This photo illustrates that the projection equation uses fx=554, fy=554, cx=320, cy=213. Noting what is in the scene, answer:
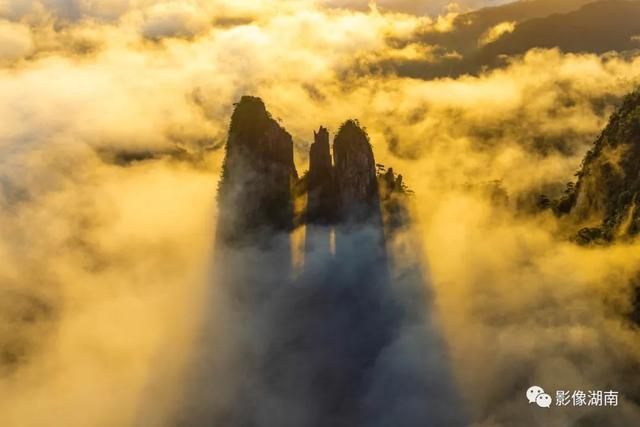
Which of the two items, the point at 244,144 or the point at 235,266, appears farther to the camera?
the point at 235,266

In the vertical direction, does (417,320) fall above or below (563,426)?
above

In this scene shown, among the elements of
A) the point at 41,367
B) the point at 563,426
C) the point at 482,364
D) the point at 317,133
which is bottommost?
the point at 563,426

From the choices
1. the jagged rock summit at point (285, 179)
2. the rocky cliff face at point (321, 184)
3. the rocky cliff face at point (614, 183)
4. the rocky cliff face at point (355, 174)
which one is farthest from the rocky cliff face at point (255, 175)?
the rocky cliff face at point (614, 183)

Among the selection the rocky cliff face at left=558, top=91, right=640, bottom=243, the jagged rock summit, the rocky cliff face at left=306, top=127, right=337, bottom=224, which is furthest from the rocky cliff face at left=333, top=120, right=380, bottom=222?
the rocky cliff face at left=558, top=91, right=640, bottom=243

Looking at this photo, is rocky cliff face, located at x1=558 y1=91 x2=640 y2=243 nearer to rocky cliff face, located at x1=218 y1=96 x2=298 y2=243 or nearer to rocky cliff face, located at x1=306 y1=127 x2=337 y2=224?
rocky cliff face, located at x1=306 y1=127 x2=337 y2=224

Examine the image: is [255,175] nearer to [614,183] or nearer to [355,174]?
[355,174]

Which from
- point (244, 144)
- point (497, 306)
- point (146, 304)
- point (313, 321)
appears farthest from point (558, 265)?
point (146, 304)

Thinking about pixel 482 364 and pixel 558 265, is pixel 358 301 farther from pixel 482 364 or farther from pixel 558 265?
pixel 558 265
